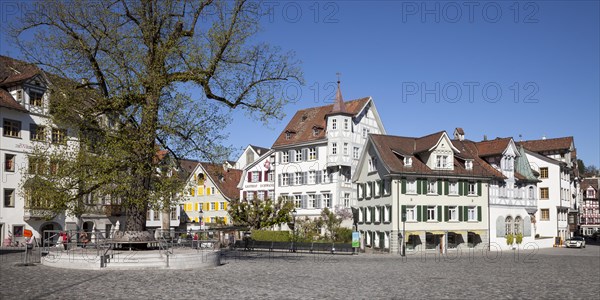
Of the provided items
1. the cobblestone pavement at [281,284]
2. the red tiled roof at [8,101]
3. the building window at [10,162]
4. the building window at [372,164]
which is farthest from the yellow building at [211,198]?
the cobblestone pavement at [281,284]

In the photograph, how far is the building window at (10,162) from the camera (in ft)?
160

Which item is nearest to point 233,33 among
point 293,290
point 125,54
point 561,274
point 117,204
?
point 125,54

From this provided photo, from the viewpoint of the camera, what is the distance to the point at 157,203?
94.0 feet

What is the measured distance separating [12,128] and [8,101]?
82.9 inches

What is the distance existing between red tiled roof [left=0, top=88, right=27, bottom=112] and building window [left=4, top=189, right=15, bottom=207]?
630 centimetres

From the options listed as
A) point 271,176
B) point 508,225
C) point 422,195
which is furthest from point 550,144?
point 271,176

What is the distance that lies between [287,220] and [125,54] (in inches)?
1501

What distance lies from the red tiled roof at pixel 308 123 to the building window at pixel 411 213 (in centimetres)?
1667

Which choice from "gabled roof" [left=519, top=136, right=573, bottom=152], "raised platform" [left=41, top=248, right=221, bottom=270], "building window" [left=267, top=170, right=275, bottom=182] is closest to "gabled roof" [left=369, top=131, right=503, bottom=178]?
"building window" [left=267, top=170, right=275, bottom=182]

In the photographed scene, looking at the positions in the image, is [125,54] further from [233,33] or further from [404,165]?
[404,165]

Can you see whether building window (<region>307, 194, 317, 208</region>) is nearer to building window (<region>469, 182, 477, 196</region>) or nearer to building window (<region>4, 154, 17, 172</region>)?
building window (<region>469, 182, 477, 196</region>)

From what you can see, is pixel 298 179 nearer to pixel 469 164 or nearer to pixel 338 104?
pixel 338 104

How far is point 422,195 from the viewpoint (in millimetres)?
55281

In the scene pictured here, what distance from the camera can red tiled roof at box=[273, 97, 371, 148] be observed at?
6969 centimetres
